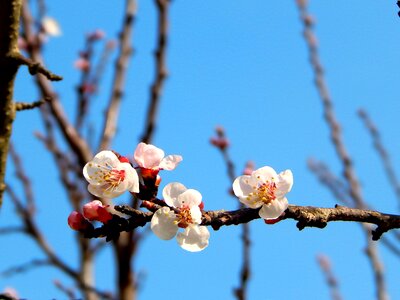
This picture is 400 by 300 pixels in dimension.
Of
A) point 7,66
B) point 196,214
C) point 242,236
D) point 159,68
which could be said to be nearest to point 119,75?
point 159,68

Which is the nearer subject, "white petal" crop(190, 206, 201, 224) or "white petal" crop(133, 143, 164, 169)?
"white petal" crop(190, 206, 201, 224)

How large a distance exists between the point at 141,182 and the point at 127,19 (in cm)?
316

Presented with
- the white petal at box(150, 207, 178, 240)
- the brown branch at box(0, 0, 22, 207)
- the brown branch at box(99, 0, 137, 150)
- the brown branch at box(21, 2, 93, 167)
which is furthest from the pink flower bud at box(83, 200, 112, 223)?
the brown branch at box(99, 0, 137, 150)

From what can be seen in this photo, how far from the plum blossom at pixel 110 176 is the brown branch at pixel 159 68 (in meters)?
2.03

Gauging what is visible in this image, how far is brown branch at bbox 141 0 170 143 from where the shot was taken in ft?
11.4

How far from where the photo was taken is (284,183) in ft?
4.44

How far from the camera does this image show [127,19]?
4.21 m

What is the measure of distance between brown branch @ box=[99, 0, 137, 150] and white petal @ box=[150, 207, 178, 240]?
99.4 inches

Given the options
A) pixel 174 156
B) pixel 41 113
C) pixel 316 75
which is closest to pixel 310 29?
pixel 316 75

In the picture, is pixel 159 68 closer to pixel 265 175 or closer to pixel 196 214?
pixel 265 175

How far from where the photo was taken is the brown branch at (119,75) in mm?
3768

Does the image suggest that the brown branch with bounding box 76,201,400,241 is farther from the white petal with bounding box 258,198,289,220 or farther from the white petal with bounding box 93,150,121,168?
the white petal with bounding box 93,150,121,168

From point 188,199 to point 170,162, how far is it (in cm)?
14

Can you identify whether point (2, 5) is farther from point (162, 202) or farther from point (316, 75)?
point (316, 75)
